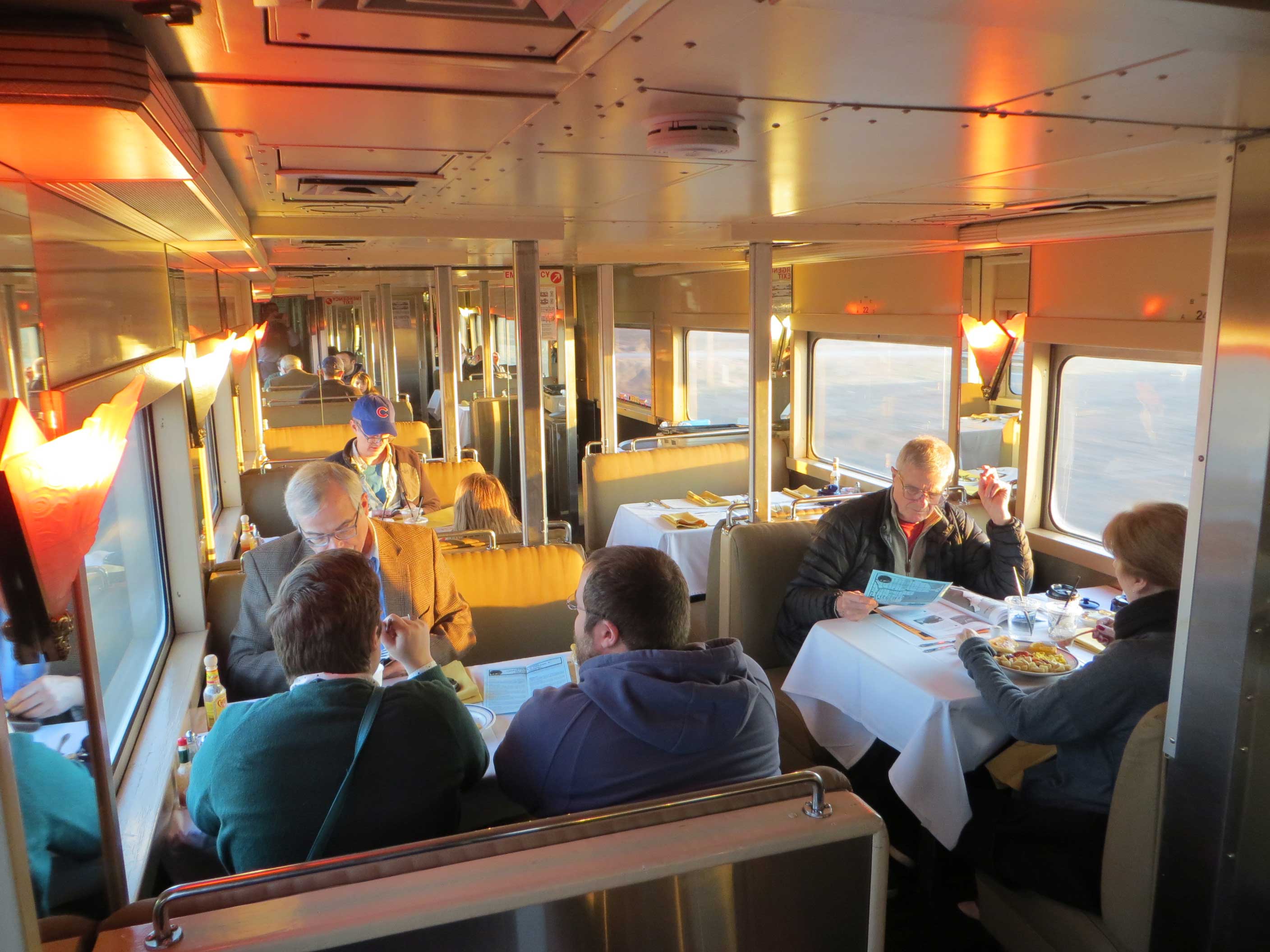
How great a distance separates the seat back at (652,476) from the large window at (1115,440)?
6.38 ft

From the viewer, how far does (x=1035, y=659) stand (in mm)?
2840

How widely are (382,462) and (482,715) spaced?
2727 mm

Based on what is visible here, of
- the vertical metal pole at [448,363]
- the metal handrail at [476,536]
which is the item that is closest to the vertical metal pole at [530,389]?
the metal handrail at [476,536]

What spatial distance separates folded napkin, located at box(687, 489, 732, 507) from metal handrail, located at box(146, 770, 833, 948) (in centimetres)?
402

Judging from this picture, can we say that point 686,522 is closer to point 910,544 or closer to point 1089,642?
point 910,544

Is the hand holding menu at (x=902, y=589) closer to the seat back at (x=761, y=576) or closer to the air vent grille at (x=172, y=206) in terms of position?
the seat back at (x=761, y=576)

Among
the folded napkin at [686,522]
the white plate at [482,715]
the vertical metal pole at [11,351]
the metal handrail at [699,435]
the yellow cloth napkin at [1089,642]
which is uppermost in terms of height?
the vertical metal pole at [11,351]

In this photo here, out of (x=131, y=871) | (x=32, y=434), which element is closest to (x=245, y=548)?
(x=131, y=871)

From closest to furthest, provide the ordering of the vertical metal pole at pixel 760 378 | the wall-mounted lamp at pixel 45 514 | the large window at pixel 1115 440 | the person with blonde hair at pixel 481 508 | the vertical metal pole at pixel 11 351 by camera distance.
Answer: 1. the wall-mounted lamp at pixel 45 514
2. the vertical metal pole at pixel 11 351
3. the person with blonde hair at pixel 481 508
4. the vertical metal pole at pixel 760 378
5. the large window at pixel 1115 440

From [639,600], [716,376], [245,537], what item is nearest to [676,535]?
[245,537]

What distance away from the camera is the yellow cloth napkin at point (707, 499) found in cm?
575

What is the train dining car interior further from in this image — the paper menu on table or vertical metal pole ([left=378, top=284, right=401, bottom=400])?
vertical metal pole ([left=378, top=284, right=401, bottom=400])

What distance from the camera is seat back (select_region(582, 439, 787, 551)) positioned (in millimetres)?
6203

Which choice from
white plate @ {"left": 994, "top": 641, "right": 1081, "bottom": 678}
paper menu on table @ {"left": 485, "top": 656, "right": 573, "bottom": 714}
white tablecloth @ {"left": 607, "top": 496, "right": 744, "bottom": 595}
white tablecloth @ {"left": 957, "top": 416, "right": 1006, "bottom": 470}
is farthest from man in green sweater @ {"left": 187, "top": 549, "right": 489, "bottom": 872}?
white tablecloth @ {"left": 957, "top": 416, "right": 1006, "bottom": 470}
